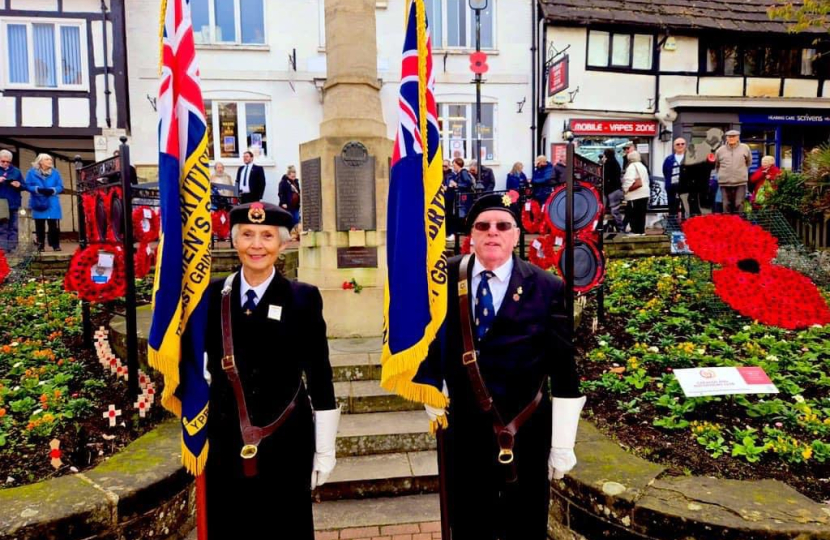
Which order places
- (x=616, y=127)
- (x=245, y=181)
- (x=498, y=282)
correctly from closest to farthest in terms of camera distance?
(x=498, y=282) < (x=245, y=181) < (x=616, y=127)

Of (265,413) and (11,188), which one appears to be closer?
(265,413)

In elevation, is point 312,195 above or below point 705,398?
above

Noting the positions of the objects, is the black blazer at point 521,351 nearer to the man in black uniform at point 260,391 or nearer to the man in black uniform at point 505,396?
the man in black uniform at point 505,396

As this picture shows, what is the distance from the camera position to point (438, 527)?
3504 millimetres

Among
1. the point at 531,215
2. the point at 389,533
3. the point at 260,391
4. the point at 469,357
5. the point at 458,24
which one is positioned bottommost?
the point at 389,533

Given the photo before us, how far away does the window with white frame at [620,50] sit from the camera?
1653cm

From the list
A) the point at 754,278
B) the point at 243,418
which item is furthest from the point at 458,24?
the point at 243,418

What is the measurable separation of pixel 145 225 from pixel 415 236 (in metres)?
4.44

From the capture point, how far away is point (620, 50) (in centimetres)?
1677

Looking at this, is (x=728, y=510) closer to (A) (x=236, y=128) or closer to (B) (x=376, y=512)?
(B) (x=376, y=512)

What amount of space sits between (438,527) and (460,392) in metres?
1.43

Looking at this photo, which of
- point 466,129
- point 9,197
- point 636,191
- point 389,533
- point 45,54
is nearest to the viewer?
point 389,533

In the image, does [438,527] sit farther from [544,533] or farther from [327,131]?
[327,131]

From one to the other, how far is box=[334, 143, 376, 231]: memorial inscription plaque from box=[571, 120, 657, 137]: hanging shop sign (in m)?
11.8
